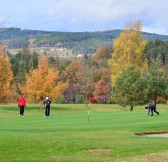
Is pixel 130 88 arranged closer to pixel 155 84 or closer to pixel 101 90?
pixel 155 84

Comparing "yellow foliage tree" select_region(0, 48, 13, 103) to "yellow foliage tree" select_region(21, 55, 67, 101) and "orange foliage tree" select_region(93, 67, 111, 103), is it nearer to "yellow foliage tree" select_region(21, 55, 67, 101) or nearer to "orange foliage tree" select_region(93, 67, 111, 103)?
"yellow foliage tree" select_region(21, 55, 67, 101)

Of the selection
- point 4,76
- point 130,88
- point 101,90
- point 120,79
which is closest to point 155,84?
point 130,88

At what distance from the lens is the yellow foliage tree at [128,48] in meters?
75.2

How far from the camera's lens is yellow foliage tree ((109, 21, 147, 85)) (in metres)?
75.2

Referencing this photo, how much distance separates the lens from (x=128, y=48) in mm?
74750

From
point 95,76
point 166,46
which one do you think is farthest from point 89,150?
point 166,46

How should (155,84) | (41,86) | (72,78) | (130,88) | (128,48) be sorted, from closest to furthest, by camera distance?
(130,88)
(41,86)
(155,84)
(128,48)
(72,78)

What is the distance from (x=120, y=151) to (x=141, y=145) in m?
1.88

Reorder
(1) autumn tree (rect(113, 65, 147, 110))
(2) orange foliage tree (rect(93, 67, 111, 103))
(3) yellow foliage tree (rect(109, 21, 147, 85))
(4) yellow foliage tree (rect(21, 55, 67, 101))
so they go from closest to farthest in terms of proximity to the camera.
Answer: (1) autumn tree (rect(113, 65, 147, 110))
(4) yellow foliage tree (rect(21, 55, 67, 101))
(3) yellow foliage tree (rect(109, 21, 147, 85))
(2) orange foliage tree (rect(93, 67, 111, 103))

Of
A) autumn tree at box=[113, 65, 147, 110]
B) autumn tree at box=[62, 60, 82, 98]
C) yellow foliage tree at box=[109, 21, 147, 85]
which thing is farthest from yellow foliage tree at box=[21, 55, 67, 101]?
autumn tree at box=[62, 60, 82, 98]

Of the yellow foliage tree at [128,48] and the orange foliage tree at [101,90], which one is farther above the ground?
the yellow foliage tree at [128,48]

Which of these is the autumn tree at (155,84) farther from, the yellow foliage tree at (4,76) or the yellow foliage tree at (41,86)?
the yellow foliage tree at (4,76)

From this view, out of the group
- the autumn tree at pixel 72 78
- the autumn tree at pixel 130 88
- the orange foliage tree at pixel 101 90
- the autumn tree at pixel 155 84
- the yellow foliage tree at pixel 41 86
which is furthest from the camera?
the autumn tree at pixel 72 78

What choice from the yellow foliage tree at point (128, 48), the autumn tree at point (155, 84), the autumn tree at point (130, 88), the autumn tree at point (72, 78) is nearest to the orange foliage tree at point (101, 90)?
the autumn tree at point (72, 78)
